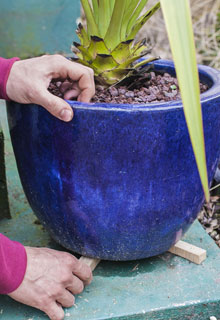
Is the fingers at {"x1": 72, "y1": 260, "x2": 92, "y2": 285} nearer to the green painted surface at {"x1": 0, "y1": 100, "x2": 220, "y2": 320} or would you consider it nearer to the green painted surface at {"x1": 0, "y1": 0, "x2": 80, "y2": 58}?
the green painted surface at {"x1": 0, "y1": 100, "x2": 220, "y2": 320}

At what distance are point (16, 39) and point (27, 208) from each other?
5.61ft

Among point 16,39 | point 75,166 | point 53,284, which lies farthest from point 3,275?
point 16,39

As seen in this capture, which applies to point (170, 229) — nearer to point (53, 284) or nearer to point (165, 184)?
point (165, 184)

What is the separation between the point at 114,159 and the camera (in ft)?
3.95

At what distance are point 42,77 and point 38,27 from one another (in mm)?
2103

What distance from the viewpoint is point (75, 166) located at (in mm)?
1241

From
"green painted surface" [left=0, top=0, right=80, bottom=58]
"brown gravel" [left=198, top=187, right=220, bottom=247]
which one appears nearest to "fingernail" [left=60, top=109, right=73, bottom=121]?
"brown gravel" [left=198, top=187, right=220, bottom=247]

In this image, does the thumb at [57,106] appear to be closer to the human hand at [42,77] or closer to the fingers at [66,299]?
the human hand at [42,77]

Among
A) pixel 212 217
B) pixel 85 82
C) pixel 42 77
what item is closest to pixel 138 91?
pixel 85 82

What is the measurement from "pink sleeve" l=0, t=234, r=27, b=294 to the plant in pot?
162 mm

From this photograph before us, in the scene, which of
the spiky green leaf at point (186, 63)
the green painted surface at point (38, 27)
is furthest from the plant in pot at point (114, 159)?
the green painted surface at point (38, 27)

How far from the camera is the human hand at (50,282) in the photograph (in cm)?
128

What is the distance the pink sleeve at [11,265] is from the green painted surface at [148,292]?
146mm

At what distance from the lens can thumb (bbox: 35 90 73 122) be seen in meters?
1.17
